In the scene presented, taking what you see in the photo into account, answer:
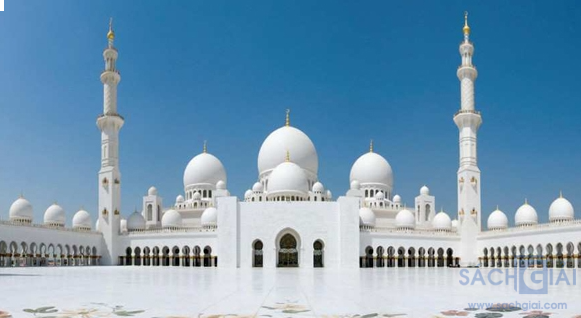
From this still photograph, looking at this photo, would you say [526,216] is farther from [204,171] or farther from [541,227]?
[204,171]

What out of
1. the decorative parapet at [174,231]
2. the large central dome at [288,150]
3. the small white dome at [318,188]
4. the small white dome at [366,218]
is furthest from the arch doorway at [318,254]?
the large central dome at [288,150]

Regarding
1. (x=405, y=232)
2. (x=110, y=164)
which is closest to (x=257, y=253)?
(x=405, y=232)

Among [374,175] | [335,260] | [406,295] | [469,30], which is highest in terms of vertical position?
[469,30]

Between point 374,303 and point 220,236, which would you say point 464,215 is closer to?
point 220,236

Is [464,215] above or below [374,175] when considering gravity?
below

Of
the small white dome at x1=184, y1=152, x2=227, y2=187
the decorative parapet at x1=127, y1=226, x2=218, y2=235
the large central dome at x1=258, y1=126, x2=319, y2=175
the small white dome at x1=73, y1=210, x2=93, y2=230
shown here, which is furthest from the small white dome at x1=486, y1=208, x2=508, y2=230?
the small white dome at x1=73, y1=210, x2=93, y2=230

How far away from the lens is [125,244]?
121 feet

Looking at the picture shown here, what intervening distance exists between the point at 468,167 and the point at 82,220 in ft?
86.9

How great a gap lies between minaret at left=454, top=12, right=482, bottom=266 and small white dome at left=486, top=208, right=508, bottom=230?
152 centimetres

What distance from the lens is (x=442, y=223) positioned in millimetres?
37750

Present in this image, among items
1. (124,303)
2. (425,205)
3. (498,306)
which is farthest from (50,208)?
(498,306)

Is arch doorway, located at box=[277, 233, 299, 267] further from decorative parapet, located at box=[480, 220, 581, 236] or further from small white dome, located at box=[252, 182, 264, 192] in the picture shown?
decorative parapet, located at box=[480, 220, 581, 236]

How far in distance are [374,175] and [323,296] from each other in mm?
34961

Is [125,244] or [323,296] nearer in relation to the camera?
[323,296]
